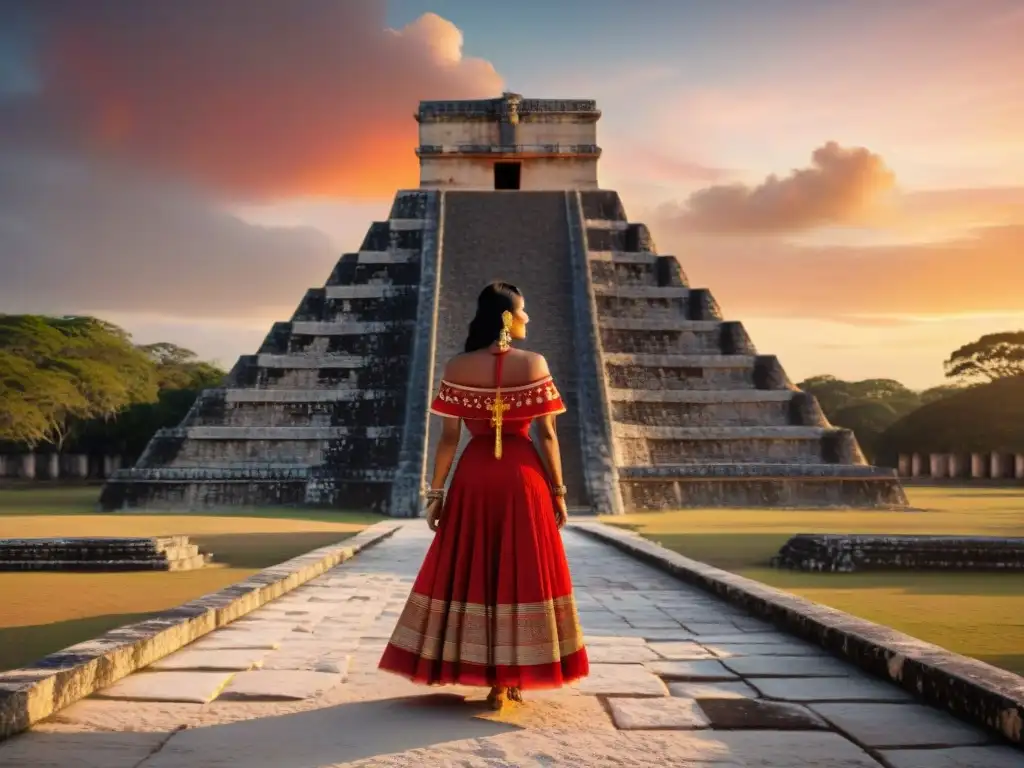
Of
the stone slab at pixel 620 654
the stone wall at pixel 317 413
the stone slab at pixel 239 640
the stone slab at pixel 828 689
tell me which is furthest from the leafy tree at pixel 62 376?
the stone slab at pixel 828 689

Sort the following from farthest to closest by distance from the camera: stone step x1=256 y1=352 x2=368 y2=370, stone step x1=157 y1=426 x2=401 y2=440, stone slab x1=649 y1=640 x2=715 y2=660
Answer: stone step x1=256 y1=352 x2=368 y2=370, stone step x1=157 y1=426 x2=401 y2=440, stone slab x1=649 y1=640 x2=715 y2=660

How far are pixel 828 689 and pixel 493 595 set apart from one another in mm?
1515

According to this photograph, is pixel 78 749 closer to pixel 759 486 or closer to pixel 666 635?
pixel 666 635

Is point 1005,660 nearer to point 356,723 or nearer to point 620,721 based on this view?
point 620,721

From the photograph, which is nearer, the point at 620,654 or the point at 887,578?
the point at 620,654

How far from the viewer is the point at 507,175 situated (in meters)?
28.9

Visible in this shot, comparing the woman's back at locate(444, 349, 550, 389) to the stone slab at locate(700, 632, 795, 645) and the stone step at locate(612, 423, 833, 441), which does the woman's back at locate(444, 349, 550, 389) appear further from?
the stone step at locate(612, 423, 833, 441)

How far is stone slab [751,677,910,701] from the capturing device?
4.51m

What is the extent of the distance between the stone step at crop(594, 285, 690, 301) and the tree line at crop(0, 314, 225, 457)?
51.6 feet

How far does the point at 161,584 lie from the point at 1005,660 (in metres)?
6.07

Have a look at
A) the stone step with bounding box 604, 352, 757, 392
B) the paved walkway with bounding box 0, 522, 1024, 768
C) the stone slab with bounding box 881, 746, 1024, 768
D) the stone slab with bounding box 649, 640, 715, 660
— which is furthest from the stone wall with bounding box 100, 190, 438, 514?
the stone slab with bounding box 881, 746, 1024, 768

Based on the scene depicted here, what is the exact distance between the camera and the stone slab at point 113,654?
3.95 meters

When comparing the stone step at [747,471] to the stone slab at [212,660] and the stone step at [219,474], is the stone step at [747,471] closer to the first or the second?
the stone step at [219,474]

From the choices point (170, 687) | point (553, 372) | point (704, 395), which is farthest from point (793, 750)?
point (704, 395)
